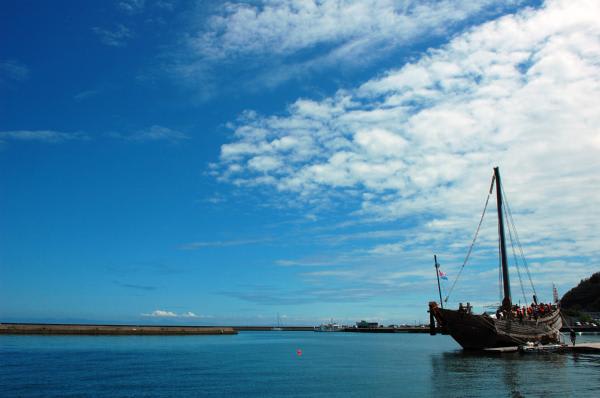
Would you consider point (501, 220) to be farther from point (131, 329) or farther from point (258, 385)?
point (131, 329)

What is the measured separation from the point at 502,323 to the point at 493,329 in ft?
4.85

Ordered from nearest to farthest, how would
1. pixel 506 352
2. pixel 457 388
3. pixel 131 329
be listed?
pixel 457 388
pixel 506 352
pixel 131 329

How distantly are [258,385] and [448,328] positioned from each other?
38.9 meters

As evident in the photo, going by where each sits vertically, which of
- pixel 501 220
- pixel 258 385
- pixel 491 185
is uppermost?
pixel 491 185

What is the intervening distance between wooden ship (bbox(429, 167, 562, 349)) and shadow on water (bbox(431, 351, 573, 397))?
4.04 m

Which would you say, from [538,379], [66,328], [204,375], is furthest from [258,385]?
[66,328]

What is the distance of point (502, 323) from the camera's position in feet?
216

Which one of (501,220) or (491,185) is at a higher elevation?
(491,185)

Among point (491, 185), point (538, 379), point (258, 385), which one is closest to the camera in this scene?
point (538, 379)

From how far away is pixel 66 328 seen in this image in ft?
502

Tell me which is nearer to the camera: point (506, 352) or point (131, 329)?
point (506, 352)

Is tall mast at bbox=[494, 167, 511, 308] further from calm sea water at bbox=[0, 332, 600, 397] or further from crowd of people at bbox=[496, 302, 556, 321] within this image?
calm sea water at bbox=[0, 332, 600, 397]

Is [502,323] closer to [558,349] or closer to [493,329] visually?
[493,329]

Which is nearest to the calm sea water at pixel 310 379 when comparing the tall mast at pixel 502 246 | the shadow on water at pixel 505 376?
the shadow on water at pixel 505 376
